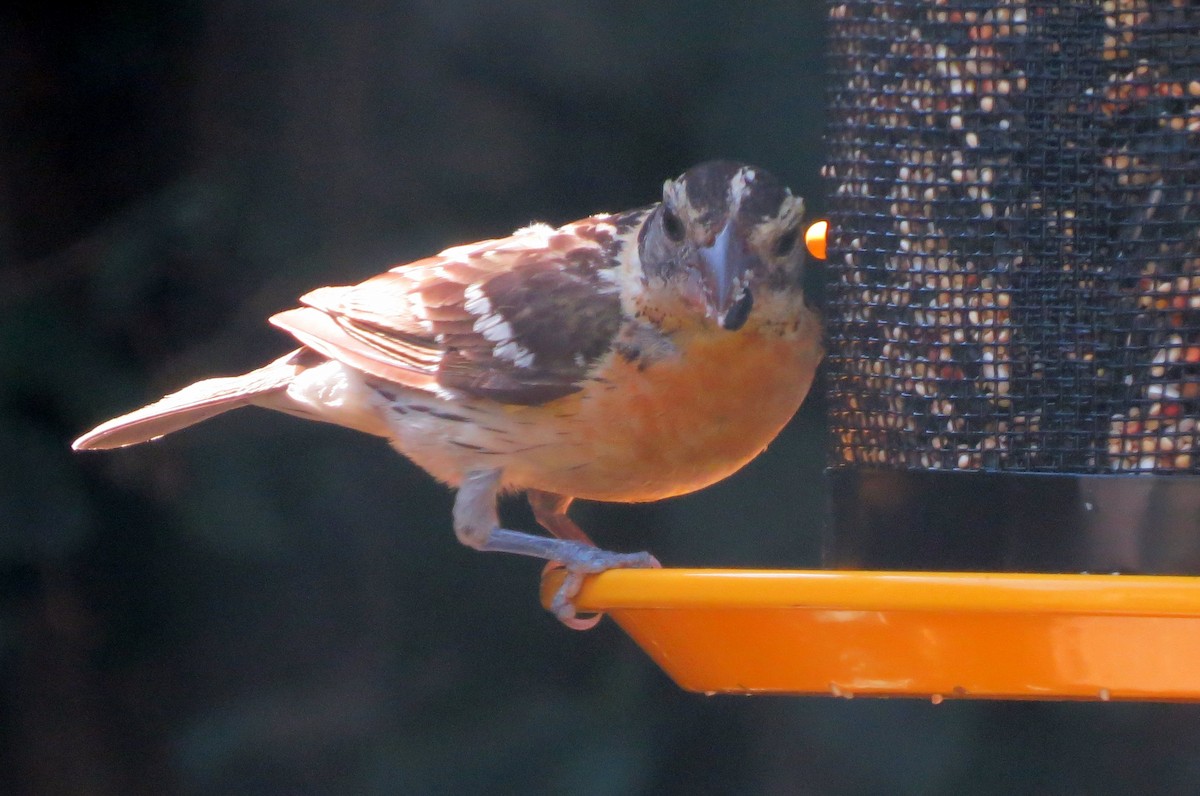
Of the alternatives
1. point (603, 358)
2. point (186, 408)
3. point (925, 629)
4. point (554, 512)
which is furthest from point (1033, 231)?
point (186, 408)

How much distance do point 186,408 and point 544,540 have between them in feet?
3.39

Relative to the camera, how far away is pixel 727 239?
2250 millimetres

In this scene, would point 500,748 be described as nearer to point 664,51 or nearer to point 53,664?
point 53,664

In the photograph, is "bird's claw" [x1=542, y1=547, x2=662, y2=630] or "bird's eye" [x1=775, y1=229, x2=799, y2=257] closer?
"bird's claw" [x1=542, y1=547, x2=662, y2=630]

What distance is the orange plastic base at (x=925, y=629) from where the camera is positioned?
150cm

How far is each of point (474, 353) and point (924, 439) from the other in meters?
0.92

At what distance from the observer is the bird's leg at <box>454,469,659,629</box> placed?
204 centimetres

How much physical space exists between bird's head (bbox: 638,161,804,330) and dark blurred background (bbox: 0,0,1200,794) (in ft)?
3.73

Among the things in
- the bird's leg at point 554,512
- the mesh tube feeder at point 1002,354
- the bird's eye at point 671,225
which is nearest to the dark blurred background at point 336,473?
the bird's leg at point 554,512

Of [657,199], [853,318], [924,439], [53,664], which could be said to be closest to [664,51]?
[657,199]

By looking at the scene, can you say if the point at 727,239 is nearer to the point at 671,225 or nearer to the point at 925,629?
the point at 671,225

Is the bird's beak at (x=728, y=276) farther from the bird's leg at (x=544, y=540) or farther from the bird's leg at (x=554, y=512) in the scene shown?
the bird's leg at (x=554, y=512)

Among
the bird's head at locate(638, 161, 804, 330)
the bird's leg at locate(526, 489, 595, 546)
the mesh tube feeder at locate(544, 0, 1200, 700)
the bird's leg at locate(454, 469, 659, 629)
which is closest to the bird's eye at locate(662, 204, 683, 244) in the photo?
the bird's head at locate(638, 161, 804, 330)

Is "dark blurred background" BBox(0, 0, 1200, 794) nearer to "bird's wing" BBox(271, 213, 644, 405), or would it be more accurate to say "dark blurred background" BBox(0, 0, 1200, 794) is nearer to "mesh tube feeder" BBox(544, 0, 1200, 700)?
"bird's wing" BBox(271, 213, 644, 405)
